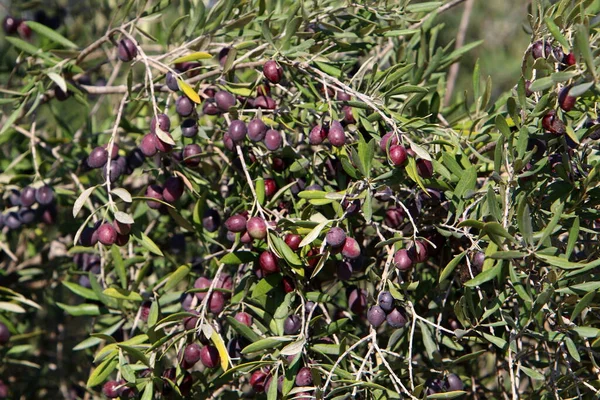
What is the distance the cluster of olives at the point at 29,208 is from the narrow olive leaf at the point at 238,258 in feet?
1.71

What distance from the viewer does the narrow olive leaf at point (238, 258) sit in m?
1.12

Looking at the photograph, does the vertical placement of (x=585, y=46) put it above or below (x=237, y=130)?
above

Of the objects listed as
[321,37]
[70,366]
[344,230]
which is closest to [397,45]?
[321,37]

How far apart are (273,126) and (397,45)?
1.31ft

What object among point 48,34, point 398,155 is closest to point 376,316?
point 398,155

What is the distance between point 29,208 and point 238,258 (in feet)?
2.01

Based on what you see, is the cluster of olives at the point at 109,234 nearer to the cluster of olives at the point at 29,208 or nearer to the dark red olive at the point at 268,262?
the dark red olive at the point at 268,262

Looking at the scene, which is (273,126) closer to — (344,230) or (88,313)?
(344,230)

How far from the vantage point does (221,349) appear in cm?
106

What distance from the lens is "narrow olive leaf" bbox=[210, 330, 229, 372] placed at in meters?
1.05

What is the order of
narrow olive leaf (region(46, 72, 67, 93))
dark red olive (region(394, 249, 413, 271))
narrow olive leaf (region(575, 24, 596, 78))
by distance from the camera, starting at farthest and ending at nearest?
narrow olive leaf (region(46, 72, 67, 93)) → dark red olive (region(394, 249, 413, 271)) → narrow olive leaf (region(575, 24, 596, 78))

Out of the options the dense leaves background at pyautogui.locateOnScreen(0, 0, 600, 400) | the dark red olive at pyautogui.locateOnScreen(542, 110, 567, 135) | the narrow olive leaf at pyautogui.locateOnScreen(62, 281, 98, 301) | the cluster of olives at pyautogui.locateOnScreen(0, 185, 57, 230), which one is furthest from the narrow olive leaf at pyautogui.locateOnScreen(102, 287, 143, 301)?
the dark red olive at pyautogui.locateOnScreen(542, 110, 567, 135)

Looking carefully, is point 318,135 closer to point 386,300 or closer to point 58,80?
point 386,300

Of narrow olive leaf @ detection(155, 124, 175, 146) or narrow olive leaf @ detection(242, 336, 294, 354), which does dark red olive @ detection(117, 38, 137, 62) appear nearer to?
narrow olive leaf @ detection(155, 124, 175, 146)
